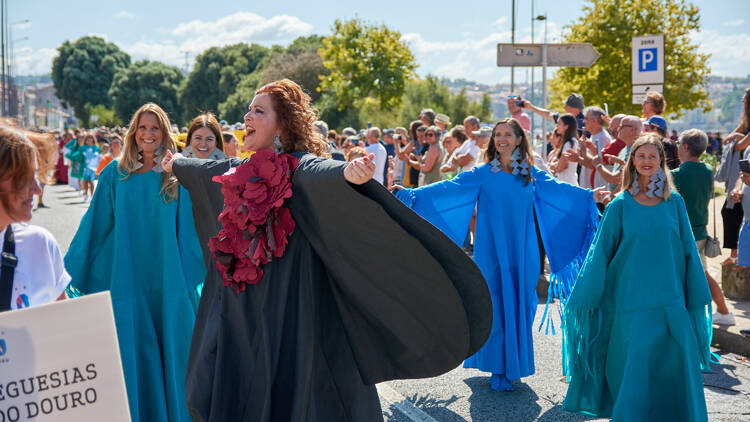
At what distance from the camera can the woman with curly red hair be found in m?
3.04

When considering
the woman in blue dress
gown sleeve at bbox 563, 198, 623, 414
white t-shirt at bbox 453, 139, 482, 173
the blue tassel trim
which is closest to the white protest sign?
gown sleeve at bbox 563, 198, 623, 414

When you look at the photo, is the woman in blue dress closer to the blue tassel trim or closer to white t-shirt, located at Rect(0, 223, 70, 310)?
the blue tassel trim

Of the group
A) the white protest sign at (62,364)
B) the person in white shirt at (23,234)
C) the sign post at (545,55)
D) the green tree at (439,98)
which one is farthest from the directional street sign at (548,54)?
the green tree at (439,98)

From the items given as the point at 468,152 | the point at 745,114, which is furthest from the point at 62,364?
the point at 468,152

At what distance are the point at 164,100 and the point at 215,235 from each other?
9037 cm

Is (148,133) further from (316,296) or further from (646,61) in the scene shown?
(646,61)

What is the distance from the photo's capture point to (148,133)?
4.73 meters

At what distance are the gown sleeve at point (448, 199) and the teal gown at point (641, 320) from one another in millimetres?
1425

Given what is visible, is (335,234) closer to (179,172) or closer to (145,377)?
(179,172)

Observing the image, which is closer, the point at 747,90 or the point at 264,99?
the point at 264,99

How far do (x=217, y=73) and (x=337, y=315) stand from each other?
279ft

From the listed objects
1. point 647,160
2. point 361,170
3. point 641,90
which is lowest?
point 647,160

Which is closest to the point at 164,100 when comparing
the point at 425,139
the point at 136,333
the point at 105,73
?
the point at 105,73

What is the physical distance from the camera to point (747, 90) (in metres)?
7.79
